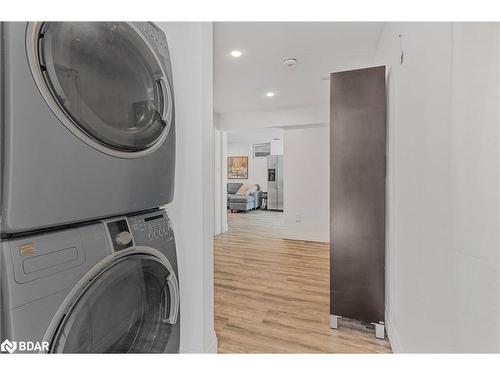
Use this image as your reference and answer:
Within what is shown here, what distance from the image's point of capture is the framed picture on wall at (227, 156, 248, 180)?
952 cm

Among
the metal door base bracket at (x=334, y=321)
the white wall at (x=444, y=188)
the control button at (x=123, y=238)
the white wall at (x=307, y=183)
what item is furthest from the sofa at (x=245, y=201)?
the control button at (x=123, y=238)

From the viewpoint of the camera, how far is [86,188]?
2.52 feet

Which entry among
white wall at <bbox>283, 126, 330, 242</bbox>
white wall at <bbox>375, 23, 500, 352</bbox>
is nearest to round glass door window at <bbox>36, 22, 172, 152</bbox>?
white wall at <bbox>375, 23, 500, 352</bbox>

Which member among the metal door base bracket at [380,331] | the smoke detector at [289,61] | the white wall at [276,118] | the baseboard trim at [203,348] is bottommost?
the metal door base bracket at [380,331]

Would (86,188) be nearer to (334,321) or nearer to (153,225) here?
(153,225)

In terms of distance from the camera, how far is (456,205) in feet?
2.82

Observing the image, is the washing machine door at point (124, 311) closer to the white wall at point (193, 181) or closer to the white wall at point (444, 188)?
the white wall at point (193, 181)

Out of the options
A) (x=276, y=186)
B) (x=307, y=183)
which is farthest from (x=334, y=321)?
(x=276, y=186)

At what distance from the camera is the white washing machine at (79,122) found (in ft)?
2.00

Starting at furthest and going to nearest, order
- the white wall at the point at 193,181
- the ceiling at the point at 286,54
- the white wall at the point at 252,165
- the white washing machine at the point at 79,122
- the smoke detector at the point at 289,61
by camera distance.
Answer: the white wall at the point at 252,165, the smoke detector at the point at 289,61, the ceiling at the point at 286,54, the white wall at the point at 193,181, the white washing machine at the point at 79,122

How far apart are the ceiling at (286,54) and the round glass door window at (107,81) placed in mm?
1315
